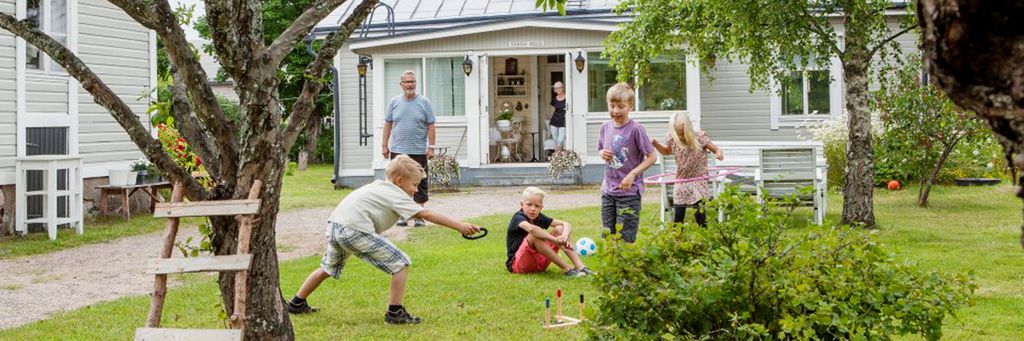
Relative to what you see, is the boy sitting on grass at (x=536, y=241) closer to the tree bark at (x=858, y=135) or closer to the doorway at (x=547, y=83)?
the tree bark at (x=858, y=135)

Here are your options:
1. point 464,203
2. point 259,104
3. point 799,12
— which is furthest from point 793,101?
point 259,104

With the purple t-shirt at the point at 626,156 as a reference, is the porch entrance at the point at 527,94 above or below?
above

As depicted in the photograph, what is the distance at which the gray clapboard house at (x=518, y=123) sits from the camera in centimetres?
2139

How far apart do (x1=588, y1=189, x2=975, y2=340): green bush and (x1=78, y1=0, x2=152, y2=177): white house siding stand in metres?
13.1

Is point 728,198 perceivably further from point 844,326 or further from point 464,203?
point 464,203

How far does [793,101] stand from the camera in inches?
889

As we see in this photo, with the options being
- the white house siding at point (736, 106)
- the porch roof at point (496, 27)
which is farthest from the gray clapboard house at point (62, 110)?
the white house siding at point (736, 106)

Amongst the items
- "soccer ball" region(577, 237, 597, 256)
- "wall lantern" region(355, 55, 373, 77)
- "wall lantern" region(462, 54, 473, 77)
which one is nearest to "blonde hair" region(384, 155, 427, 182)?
"soccer ball" region(577, 237, 597, 256)

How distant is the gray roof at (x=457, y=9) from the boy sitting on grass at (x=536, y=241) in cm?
1587

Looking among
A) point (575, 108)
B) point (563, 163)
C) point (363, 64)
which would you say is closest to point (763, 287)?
point (563, 163)

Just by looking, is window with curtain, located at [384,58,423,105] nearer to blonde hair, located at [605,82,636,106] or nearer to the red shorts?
the red shorts

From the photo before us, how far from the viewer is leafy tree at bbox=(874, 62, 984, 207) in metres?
14.6

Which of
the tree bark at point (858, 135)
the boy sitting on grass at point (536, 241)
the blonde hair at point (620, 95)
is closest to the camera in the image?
the boy sitting on grass at point (536, 241)

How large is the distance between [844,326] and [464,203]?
44.7 ft
